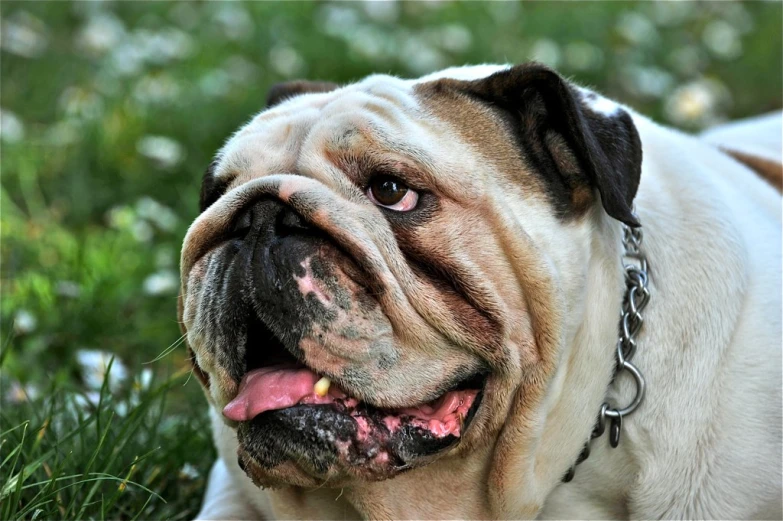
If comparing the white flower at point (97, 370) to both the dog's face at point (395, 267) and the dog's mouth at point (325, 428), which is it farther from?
the dog's mouth at point (325, 428)

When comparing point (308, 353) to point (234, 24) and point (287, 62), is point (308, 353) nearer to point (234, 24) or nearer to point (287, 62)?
point (287, 62)

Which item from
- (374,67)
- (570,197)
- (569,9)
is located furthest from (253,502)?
(569,9)

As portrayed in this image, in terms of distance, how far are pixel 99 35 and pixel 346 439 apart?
18.1 ft

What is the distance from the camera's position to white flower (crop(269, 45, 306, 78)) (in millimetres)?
6949

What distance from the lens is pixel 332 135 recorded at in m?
2.77

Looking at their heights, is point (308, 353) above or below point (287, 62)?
above

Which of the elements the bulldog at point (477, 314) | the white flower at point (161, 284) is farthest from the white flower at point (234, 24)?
the bulldog at point (477, 314)

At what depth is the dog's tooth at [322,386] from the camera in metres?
2.59

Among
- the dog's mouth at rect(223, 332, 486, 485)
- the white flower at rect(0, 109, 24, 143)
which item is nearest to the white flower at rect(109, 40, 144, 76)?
the white flower at rect(0, 109, 24, 143)

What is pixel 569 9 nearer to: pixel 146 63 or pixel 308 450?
pixel 146 63

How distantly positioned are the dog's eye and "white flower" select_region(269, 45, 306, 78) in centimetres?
433

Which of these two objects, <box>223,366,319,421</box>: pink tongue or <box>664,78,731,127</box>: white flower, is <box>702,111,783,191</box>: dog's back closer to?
<box>664,78,731,127</box>: white flower

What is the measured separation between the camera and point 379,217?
8.71ft

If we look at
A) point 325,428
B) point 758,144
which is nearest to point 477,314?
point 325,428
